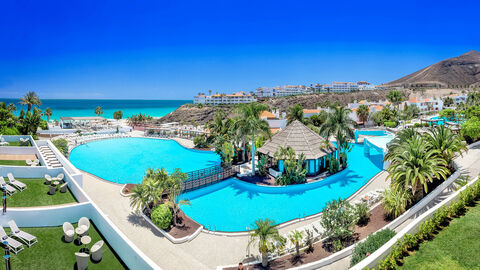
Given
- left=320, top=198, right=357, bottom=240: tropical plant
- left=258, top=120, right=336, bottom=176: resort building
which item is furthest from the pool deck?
left=258, top=120, right=336, bottom=176: resort building

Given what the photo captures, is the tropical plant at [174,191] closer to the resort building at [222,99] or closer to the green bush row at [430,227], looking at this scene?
the green bush row at [430,227]

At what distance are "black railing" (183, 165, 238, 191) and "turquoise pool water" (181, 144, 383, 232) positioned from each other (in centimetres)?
47

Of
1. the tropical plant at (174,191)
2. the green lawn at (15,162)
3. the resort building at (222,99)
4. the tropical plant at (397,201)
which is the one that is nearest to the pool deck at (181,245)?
the tropical plant at (174,191)

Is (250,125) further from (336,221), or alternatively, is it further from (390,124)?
(390,124)

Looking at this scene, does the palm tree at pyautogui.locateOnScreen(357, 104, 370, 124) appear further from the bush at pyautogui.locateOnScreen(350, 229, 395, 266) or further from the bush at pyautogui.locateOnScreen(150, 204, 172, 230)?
the bush at pyautogui.locateOnScreen(150, 204, 172, 230)

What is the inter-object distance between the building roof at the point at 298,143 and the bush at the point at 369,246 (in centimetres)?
1286

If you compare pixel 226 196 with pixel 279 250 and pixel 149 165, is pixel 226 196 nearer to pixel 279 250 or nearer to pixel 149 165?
pixel 279 250

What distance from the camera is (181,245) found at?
42.4 ft

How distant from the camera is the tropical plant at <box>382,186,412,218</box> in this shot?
13.2 m

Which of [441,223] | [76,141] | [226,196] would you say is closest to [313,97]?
[76,141]

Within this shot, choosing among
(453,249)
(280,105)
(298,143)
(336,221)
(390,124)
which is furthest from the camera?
(280,105)

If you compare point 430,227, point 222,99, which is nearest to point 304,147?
point 430,227

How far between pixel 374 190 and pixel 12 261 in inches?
817

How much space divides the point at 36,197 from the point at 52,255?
18.8ft
